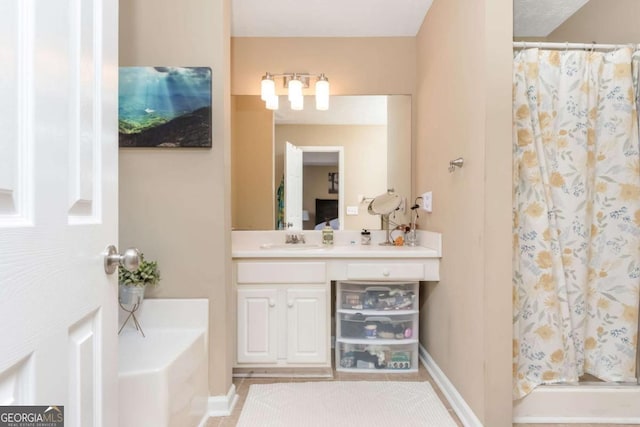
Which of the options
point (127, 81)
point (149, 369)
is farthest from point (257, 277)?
point (127, 81)

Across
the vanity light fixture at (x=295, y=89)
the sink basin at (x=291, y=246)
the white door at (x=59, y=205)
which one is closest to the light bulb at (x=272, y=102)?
the vanity light fixture at (x=295, y=89)

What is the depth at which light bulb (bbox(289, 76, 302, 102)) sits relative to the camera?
2725 mm

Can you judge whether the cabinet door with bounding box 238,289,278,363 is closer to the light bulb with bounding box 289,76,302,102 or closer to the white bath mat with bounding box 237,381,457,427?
the white bath mat with bounding box 237,381,457,427

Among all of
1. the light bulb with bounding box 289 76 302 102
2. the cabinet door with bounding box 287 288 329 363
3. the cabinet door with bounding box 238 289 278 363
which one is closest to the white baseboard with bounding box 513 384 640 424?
the cabinet door with bounding box 287 288 329 363

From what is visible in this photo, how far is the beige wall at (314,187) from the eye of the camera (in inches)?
112

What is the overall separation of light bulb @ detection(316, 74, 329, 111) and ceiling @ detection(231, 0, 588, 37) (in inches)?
14.0

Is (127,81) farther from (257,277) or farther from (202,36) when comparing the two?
(257,277)

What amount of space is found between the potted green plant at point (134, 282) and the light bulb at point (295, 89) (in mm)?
1573

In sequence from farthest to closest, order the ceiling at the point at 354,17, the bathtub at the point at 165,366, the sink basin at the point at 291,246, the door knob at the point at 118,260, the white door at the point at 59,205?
the sink basin at the point at 291,246 < the ceiling at the point at 354,17 < the bathtub at the point at 165,366 < the door knob at the point at 118,260 < the white door at the point at 59,205

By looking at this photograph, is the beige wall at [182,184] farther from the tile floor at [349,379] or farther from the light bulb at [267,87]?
the light bulb at [267,87]

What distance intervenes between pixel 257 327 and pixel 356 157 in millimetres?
1422

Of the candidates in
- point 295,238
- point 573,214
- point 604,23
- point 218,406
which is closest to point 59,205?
point 218,406

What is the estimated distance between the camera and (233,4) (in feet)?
7.98

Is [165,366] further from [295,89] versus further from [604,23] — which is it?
[604,23]
